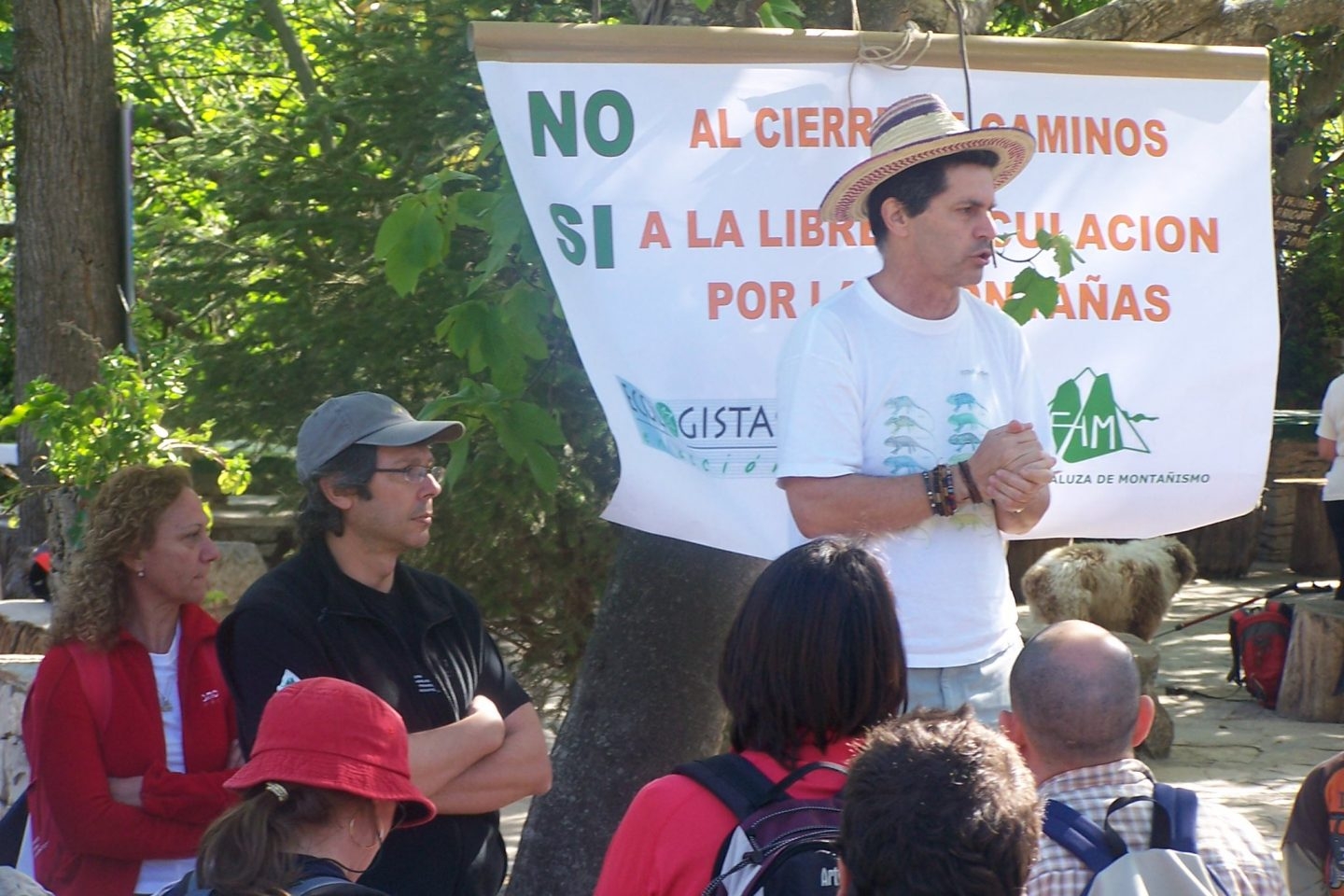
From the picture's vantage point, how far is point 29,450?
5.99m

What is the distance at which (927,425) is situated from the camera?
124 inches

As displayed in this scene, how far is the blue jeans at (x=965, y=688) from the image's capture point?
307cm

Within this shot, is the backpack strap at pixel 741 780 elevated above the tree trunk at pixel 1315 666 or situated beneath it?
elevated above

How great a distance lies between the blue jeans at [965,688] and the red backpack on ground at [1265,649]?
6.16 metres

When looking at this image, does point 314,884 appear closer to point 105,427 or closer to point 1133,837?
point 1133,837

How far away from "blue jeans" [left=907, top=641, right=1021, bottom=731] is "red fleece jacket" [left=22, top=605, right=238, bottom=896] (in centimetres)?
145

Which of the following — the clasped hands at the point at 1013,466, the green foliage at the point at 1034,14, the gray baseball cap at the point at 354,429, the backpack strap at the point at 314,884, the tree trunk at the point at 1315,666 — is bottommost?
the tree trunk at the point at 1315,666

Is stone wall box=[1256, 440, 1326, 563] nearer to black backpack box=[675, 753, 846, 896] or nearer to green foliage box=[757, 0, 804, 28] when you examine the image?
green foliage box=[757, 0, 804, 28]

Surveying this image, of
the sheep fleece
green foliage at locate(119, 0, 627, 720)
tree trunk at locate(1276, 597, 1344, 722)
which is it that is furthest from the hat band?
tree trunk at locate(1276, 597, 1344, 722)

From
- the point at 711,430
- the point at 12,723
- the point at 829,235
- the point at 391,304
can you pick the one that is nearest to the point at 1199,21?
the point at 829,235

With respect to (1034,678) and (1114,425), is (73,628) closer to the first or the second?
(1034,678)

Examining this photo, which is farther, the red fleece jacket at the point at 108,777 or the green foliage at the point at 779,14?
the green foliage at the point at 779,14

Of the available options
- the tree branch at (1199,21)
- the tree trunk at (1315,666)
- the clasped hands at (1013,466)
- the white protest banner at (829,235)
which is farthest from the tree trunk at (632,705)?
the tree trunk at (1315,666)

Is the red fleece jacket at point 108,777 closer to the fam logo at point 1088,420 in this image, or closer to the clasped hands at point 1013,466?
the clasped hands at point 1013,466
